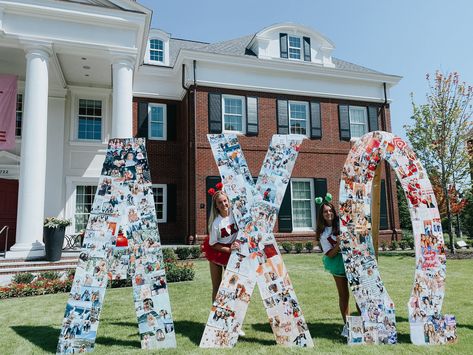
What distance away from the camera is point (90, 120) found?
1488cm

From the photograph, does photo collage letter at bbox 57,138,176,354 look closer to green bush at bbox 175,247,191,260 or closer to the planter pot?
the planter pot

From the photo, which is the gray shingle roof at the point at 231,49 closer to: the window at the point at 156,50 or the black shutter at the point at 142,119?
the window at the point at 156,50

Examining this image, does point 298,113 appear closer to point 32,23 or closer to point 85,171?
point 85,171

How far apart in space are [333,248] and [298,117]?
12.9 meters

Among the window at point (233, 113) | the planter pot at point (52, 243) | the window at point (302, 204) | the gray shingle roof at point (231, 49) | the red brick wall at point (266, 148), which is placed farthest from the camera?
the gray shingle roof at point (231, 49)

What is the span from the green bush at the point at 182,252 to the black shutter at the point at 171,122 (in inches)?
215

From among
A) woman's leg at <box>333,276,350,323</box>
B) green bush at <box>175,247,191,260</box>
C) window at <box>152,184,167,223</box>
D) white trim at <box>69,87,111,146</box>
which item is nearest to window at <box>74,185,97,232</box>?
white trim at <box>69,87,111,146</box>

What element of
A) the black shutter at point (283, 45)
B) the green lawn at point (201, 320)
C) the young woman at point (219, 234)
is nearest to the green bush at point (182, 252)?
the green lawn at point (201, 320)

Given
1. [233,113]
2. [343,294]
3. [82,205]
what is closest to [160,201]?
[82,205]

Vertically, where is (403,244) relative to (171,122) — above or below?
below

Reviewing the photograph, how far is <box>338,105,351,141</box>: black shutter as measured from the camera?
17266 millimetres

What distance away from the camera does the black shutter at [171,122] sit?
52.9ft

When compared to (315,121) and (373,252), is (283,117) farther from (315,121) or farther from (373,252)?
(373,252)

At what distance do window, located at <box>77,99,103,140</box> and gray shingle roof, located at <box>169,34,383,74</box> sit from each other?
178 inches
